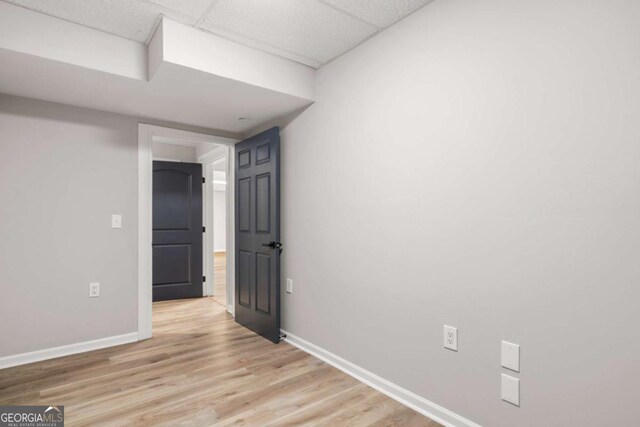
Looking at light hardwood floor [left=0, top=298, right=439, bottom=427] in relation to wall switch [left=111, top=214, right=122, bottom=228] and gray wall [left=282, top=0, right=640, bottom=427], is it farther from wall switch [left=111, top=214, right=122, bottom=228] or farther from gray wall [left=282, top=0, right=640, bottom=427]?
wall switch [left=111, top=214, right=122, bottom=228]

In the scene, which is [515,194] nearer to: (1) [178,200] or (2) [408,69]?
(2) [408,69]

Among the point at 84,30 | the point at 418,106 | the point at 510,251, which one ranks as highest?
the point at 84,30

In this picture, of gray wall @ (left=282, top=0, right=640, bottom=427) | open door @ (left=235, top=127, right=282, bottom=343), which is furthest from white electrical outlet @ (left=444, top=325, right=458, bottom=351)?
open door @ (left=235, top=127, right=282, bottom=343)

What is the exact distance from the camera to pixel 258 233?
3.35 metres

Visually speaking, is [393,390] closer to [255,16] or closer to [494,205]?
[494,205]

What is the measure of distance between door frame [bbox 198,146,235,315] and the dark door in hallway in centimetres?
11

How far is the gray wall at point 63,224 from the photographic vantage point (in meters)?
2.65

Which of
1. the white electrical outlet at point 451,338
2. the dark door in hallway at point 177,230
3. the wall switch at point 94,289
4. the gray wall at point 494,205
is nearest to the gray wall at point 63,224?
the wall switch at point 94,289

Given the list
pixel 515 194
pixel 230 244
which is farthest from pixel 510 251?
pixel 230 244

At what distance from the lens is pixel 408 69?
6.84 feet

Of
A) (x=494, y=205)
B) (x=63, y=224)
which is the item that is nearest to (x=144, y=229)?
(x=63, y=224)

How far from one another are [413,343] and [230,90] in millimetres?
2202

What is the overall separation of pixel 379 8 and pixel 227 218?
2.83m

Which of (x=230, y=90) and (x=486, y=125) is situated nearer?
(x=486, y=125)
